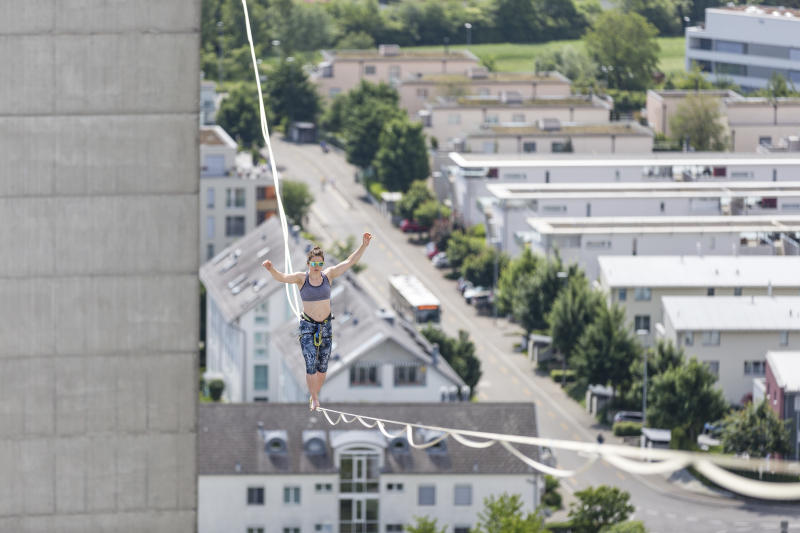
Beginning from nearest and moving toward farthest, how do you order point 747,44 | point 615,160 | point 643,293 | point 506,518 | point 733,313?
1. point 506,518
2. point 733,313
3. point 643,293
4. point 615,160
5. point 747,44

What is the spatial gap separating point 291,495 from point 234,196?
51.1 meters

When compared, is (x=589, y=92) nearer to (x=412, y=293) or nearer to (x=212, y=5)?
(x=212, y=5)

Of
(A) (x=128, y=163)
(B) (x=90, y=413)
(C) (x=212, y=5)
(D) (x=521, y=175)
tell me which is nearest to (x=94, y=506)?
(B) (x=90, y=413)

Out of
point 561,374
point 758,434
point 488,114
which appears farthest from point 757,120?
point 758,434

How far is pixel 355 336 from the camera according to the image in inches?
3543

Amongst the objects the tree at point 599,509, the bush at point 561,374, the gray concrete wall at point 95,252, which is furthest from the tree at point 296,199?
the gray concrete wall at point 95,252

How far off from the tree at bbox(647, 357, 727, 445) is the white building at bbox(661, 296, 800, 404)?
4.80m

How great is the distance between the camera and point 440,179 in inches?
5581

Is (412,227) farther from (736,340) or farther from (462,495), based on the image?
(462,495)

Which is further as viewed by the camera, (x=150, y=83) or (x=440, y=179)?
(x=440, y=179)

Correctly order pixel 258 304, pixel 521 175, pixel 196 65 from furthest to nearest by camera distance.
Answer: pixel 521 175, pixel 258 304, pixel 196 65

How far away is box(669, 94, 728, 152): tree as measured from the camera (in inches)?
6137

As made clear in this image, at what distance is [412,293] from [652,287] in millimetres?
16699

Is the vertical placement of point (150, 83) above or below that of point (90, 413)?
above
